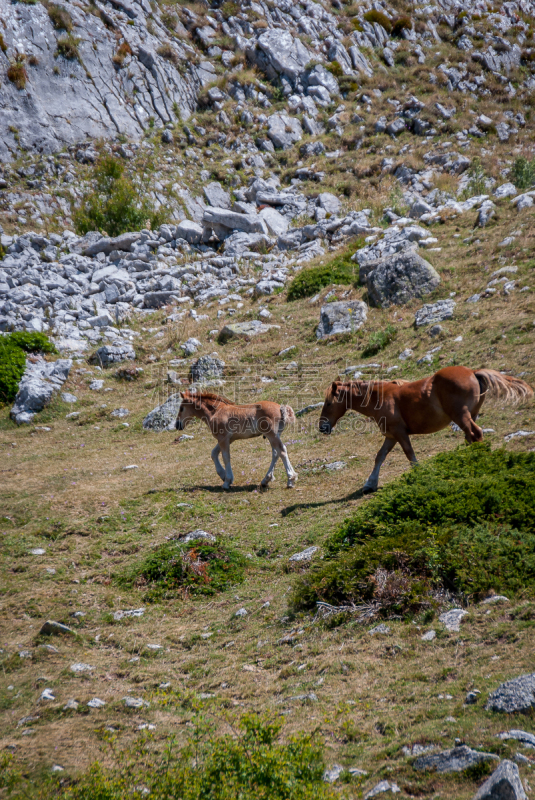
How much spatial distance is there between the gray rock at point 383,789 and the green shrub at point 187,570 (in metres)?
4.95

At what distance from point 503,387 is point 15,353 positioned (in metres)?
18.4

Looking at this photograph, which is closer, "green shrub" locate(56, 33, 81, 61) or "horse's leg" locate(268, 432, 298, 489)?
"horse's leg" locate(268, 432, 298, 489)

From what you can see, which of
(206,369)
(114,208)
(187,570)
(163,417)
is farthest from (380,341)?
(114,208)

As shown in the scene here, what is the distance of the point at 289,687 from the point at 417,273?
1784 centimetres

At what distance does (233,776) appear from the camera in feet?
11.7

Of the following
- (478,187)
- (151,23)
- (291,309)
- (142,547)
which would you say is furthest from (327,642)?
(151,23)

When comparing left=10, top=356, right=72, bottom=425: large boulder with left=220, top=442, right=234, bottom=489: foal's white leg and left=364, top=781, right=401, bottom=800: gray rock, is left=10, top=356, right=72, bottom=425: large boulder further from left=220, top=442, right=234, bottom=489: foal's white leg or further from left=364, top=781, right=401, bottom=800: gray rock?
left=364, top=781, right=401, bottom=800: gray rock

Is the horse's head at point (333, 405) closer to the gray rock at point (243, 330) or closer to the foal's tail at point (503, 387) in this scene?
the foal's tail at point (503, 387)

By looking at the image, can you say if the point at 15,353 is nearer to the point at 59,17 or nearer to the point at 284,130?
the point at 284,130

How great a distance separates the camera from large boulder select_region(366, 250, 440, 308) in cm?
2056

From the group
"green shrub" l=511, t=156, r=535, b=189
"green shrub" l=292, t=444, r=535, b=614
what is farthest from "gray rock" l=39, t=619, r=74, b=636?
"green shrub" l=511, t=156, r=535, b=189

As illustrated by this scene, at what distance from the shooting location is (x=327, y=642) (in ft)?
19.7

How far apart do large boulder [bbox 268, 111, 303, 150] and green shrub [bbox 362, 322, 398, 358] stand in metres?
25.4

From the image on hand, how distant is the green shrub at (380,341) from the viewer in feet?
61.2
